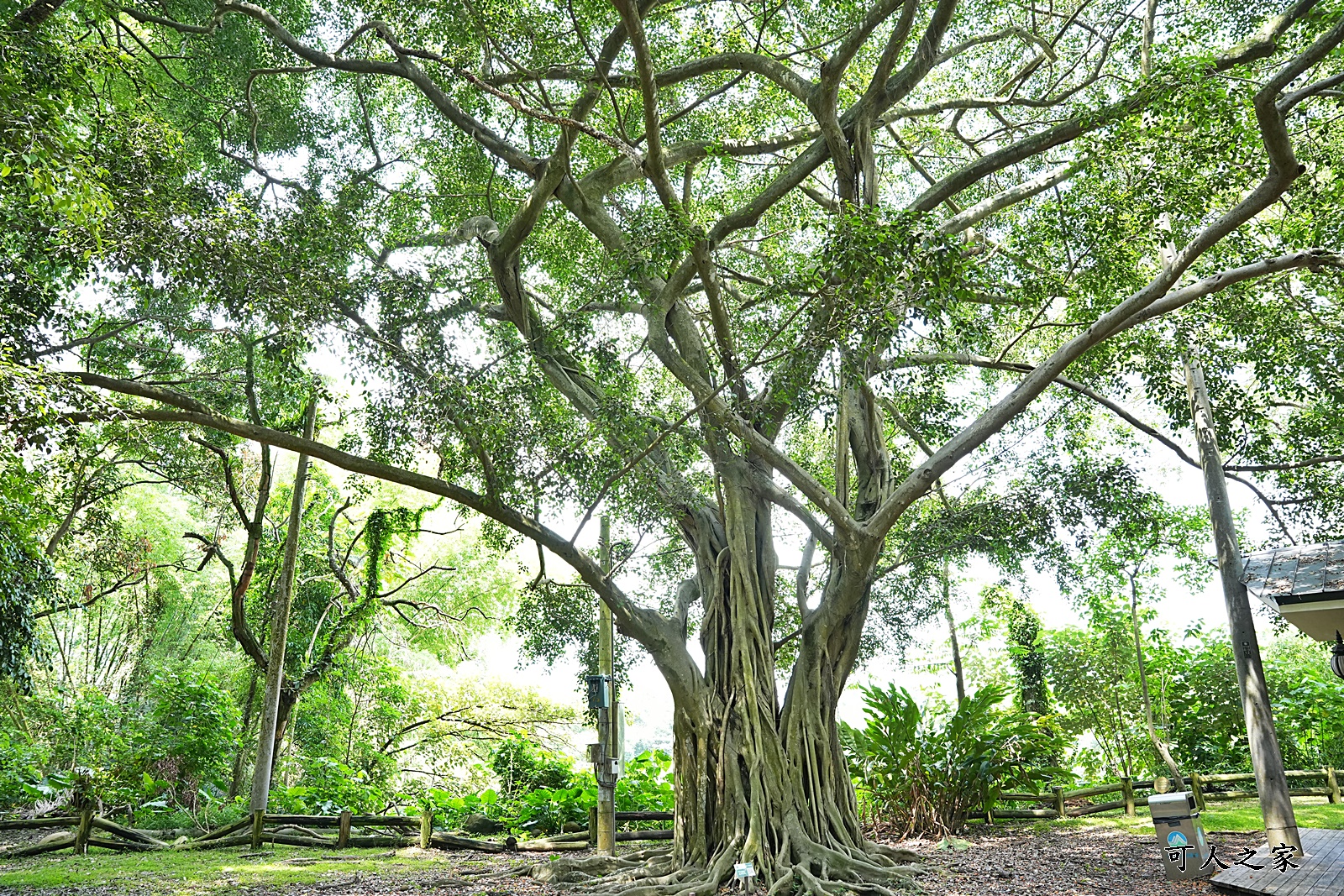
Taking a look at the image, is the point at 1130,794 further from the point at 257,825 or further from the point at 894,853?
the point at 257,825

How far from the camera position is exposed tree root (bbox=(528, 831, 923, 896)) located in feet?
19.0

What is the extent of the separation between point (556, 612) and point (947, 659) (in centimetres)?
816

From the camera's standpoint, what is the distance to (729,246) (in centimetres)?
852

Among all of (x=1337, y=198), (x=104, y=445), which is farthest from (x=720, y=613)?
(x=104, y=445)

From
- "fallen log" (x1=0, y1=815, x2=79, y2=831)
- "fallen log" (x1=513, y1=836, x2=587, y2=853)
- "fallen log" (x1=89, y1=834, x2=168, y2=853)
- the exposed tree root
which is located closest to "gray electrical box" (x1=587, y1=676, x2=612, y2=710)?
the exposed tree root

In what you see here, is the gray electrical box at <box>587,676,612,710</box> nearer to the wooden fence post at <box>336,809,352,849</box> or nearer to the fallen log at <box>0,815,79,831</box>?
the wooden fence post at <box>336,809,352,849</box>

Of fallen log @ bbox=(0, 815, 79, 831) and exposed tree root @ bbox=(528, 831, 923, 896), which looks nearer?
exposed tree root @ bbox=(528, 831, 923, 896)

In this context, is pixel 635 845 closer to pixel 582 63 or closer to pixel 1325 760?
pixel 582 63

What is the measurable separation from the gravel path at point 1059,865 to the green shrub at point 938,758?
479 millimetres

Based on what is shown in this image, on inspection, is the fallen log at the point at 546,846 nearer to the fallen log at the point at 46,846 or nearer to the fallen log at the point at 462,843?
the fallen log at the point at 462,843

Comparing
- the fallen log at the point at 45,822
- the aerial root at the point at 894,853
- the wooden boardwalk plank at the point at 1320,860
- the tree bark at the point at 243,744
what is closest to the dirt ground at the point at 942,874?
the aerial root at the point at 894,853

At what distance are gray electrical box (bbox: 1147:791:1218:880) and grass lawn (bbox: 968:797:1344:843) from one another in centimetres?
256

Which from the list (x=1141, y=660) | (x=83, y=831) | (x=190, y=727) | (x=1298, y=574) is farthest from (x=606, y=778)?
(x=1141, y=660)

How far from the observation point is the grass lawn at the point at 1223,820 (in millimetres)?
8266
